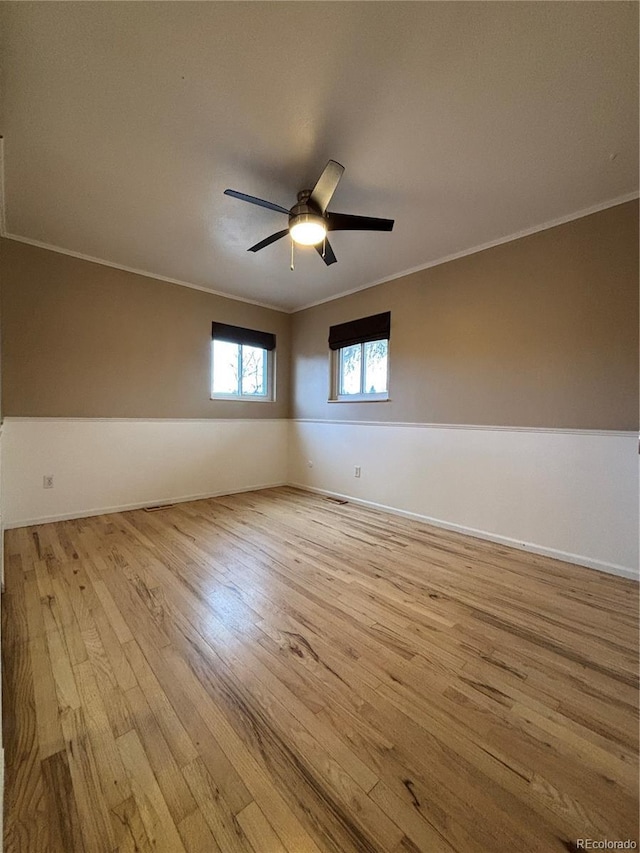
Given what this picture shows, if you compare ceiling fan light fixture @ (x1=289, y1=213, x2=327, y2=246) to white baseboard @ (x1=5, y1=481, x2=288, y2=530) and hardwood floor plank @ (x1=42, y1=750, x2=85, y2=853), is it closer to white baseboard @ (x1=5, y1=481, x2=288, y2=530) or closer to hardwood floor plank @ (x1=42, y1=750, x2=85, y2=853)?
hardwood floor plank @ (x1=42, y1=750, x2=85, y2=853)

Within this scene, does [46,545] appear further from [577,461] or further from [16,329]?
[577,461]

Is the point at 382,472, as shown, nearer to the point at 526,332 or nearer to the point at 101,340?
the point at 526,332

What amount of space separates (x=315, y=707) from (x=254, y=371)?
4.12 meters

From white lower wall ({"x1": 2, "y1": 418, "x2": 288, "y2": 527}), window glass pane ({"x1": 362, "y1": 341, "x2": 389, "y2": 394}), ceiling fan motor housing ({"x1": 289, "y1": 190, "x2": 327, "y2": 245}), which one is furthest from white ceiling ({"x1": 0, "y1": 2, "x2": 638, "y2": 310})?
white lower wall ({"x1": 2, "y1": 418, "x2": 288, "y2": 527})

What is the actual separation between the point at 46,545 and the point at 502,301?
169 inches

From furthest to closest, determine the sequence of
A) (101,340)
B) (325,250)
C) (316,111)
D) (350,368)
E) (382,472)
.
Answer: (350,368) → (382,472) → (101,340) → (325,250) → (316,111)

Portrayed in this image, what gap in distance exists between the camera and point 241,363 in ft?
15.1

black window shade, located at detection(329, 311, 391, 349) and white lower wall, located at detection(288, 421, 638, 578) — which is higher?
black window shade, located at detection(329, 311, 391, 349)

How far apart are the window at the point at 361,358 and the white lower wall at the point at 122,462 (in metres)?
1.30

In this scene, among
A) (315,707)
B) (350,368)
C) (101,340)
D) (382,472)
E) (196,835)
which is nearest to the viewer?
(196,835)

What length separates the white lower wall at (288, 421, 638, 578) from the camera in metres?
2.32

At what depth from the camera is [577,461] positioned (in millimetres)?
2467

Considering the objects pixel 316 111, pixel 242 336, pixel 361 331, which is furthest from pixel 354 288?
pixel 316 111

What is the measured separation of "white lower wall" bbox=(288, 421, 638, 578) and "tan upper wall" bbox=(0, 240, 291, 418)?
2207 millimetres
